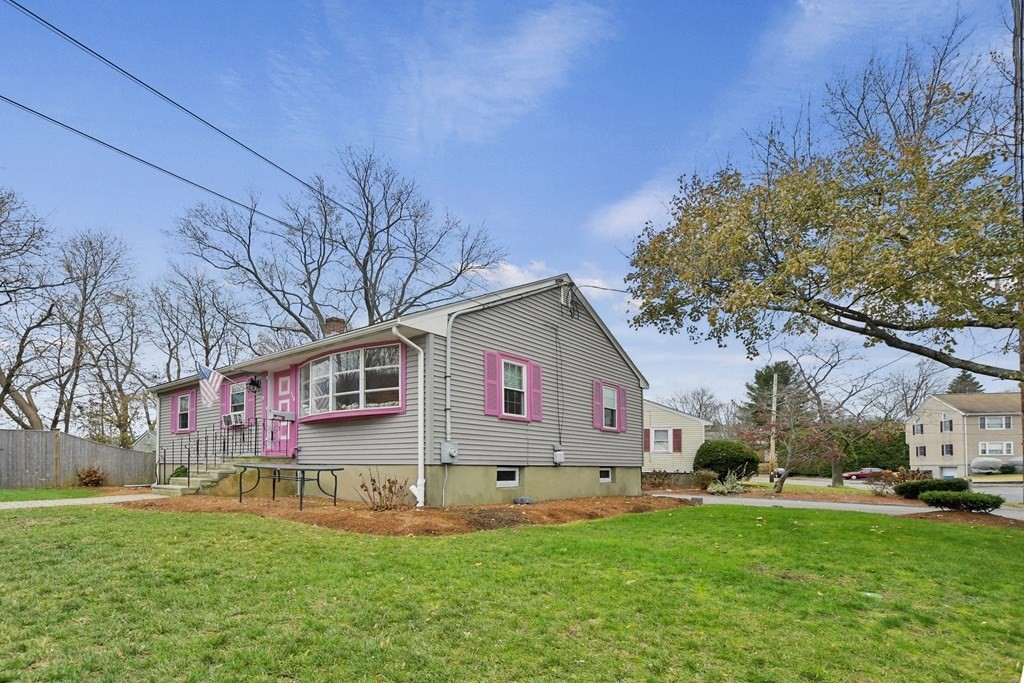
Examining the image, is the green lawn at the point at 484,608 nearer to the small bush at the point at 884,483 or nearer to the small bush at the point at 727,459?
the small bush at the point at 884,483

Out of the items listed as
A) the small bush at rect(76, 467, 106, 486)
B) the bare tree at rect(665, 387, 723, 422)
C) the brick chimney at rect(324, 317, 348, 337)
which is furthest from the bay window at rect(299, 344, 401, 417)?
the bare tree at rect(665, 387, 723, 422)

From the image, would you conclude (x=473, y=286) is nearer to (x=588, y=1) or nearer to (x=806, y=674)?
(x=588, y=1)

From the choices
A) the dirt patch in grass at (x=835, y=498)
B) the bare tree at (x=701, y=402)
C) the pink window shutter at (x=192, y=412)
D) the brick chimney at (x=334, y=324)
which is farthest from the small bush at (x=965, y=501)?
the bare tree at (x=701, y=402)

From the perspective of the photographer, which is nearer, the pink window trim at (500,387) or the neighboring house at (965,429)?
the pink window trim at (500,387)

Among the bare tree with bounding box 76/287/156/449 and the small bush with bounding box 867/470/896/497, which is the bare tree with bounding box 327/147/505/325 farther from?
the small bush with bounding box 867/470/896/497

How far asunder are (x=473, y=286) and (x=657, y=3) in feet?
59.3

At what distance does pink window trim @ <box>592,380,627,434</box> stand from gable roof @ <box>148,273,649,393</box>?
122 cm

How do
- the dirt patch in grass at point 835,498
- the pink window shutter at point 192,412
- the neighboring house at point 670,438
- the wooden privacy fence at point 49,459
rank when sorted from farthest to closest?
1. the neighboring house at point 670,438
2. the pink window shutter at point 192,412
3. the dirt patch in grass at point 835,498
4. the wooden privacy fence at point 49,459

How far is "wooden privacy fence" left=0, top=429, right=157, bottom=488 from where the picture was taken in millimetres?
17531

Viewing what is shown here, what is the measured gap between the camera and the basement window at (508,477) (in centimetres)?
1384

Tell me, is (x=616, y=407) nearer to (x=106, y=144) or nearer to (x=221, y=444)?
(x=221, y=444)

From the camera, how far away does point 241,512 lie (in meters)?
10.4

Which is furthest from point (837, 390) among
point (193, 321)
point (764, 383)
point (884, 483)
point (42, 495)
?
point (193, 321)

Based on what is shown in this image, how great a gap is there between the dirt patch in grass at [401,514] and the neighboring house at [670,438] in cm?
1942
